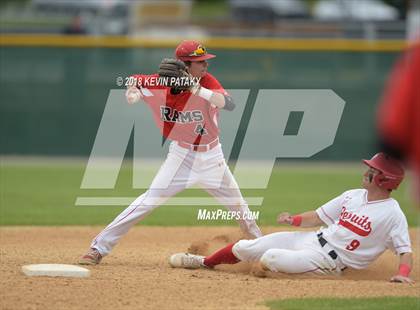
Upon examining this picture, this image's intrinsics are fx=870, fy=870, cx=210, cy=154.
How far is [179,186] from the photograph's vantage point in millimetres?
8531

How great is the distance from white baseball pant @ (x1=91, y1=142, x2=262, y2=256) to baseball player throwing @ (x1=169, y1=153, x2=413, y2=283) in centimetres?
96

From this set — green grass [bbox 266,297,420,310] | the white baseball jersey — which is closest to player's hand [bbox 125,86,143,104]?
the white baseball jersey

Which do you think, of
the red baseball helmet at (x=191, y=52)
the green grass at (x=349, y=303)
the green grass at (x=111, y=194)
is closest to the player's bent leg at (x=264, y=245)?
the green grass at (x=349, y=303)

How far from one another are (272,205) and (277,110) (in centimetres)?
486

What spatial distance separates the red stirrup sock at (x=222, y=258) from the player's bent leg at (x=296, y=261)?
1.55 ft

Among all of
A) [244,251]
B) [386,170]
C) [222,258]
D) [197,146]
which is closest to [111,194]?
[197,146]

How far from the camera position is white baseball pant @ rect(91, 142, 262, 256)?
27.2 ft

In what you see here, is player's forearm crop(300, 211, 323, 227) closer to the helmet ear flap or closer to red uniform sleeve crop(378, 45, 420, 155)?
the helmet ear flap

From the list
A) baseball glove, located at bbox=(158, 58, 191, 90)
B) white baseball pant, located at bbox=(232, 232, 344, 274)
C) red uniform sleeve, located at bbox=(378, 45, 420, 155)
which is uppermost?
red uniform sleeve, located at bbox=(378, 45, 420, 155)

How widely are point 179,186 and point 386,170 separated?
6.92 ft

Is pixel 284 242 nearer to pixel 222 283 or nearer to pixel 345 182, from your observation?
pixel 222 283

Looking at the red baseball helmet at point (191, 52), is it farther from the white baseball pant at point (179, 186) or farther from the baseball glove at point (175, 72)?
the white baseball pant at point (179, 186)

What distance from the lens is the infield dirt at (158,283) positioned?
6594 millimetres

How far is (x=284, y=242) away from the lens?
7.93m
